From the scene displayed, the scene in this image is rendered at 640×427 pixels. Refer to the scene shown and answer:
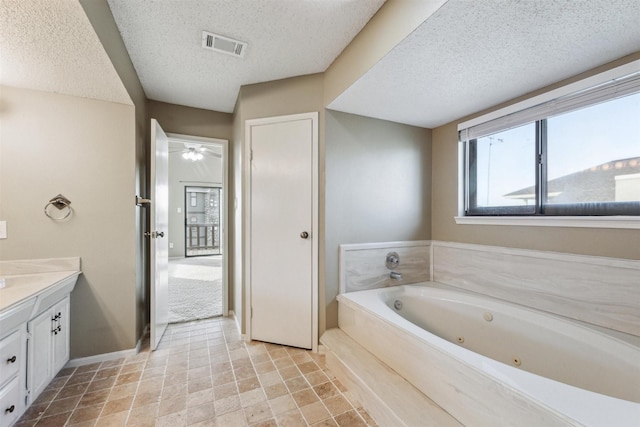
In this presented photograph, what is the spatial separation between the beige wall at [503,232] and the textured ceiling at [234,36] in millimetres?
1397

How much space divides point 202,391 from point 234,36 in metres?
2.35

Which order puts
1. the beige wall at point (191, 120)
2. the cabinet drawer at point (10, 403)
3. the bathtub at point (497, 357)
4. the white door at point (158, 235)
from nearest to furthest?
the bathtub at point (497, 357) < the cabinet drawer at point (10, 403) < the white door at point (158, 235) < the beige wall at point (191, 120)

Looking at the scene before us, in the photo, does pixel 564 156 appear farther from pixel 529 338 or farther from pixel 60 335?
pixel 60 335

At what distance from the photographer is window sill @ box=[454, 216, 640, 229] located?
1421 millimetres

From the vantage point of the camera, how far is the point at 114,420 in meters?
1.44

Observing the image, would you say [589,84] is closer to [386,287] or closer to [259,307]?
[386,287]

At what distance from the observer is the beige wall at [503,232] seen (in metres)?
1.47

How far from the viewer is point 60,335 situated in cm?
180

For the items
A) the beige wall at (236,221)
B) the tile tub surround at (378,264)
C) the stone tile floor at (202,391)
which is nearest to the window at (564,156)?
the tile tub surround at (378,264)

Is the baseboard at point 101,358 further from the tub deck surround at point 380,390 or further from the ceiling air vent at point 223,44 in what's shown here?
the ceiling air vent at point 223,44

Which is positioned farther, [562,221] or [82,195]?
[82,195]

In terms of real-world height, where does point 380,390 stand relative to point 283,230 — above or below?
below

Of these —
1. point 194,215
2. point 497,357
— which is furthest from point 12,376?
point 194,215

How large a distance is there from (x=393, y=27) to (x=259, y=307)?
7.45ft
